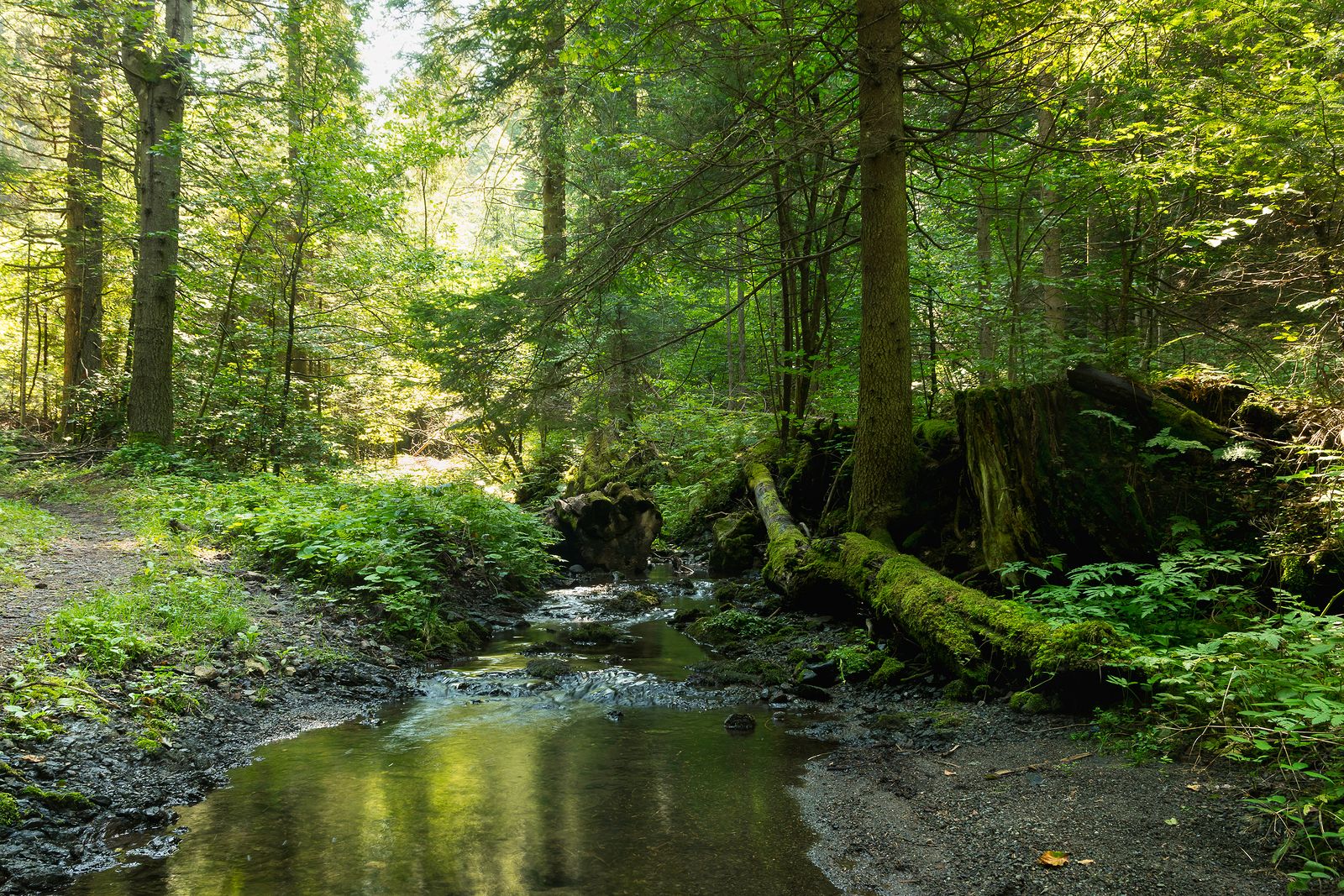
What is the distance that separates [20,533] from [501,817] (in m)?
7.73

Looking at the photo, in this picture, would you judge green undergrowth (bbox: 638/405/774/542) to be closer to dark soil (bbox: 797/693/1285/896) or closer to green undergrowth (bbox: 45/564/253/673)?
green undergrowth (bbox: 45/564/253/673)

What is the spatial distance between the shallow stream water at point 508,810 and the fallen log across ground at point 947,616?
4.55ft

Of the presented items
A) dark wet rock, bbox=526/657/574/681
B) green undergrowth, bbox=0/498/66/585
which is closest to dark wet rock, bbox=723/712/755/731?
dark wet rock, bbox=526/657/574/681

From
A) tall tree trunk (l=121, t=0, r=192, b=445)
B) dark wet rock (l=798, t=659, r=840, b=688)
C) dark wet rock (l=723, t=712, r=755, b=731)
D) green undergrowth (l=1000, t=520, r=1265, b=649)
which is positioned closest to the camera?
green undergrowth (l=1000, t=520, r=1265, b=649)

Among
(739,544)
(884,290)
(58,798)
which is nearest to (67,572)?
(58,798)

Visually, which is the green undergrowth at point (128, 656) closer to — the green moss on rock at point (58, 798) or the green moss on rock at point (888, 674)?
the green moss on rock at point (58, 798)

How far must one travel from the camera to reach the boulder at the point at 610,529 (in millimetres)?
12875

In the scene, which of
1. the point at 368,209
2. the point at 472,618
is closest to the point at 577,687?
the point at 472,618

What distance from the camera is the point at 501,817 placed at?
4117 millimetres

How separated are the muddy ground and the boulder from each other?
23.0ft

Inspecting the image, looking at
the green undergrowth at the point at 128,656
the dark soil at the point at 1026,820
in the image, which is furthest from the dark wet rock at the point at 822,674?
the green undergrowth at the point at 128,656

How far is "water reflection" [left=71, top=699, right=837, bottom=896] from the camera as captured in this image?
342 centimetres

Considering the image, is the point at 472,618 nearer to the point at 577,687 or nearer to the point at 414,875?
the point at 577,687

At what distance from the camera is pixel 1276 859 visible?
2.82m
